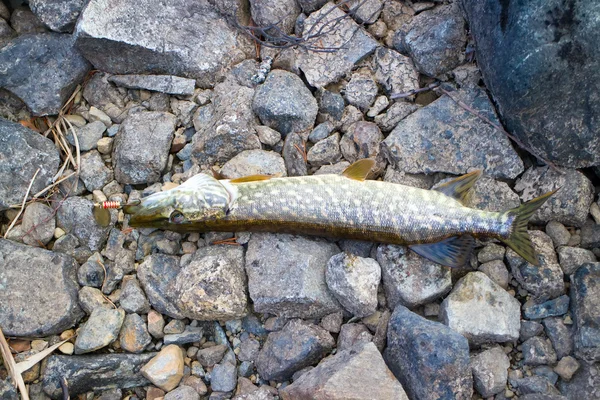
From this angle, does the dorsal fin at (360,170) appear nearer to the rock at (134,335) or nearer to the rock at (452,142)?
the rock at (452,142)

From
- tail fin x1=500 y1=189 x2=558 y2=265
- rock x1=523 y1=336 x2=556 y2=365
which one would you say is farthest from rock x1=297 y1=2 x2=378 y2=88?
rock x1=523 y1=336 x2=556 y2=365

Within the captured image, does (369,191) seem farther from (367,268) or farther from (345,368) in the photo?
(345,368)

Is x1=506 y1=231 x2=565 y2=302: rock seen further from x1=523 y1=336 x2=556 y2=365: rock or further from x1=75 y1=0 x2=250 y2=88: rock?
x1=75 y1=0 x2=250 y2=88: rock

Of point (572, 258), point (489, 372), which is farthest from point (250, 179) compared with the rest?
point (572, 258)

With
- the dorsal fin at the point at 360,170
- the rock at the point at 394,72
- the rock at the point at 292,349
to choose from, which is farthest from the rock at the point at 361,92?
the rock at the point at 292,349

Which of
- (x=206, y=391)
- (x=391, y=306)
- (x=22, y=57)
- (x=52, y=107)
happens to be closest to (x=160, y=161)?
(x=52, y=107)

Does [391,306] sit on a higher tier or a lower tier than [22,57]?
lower
